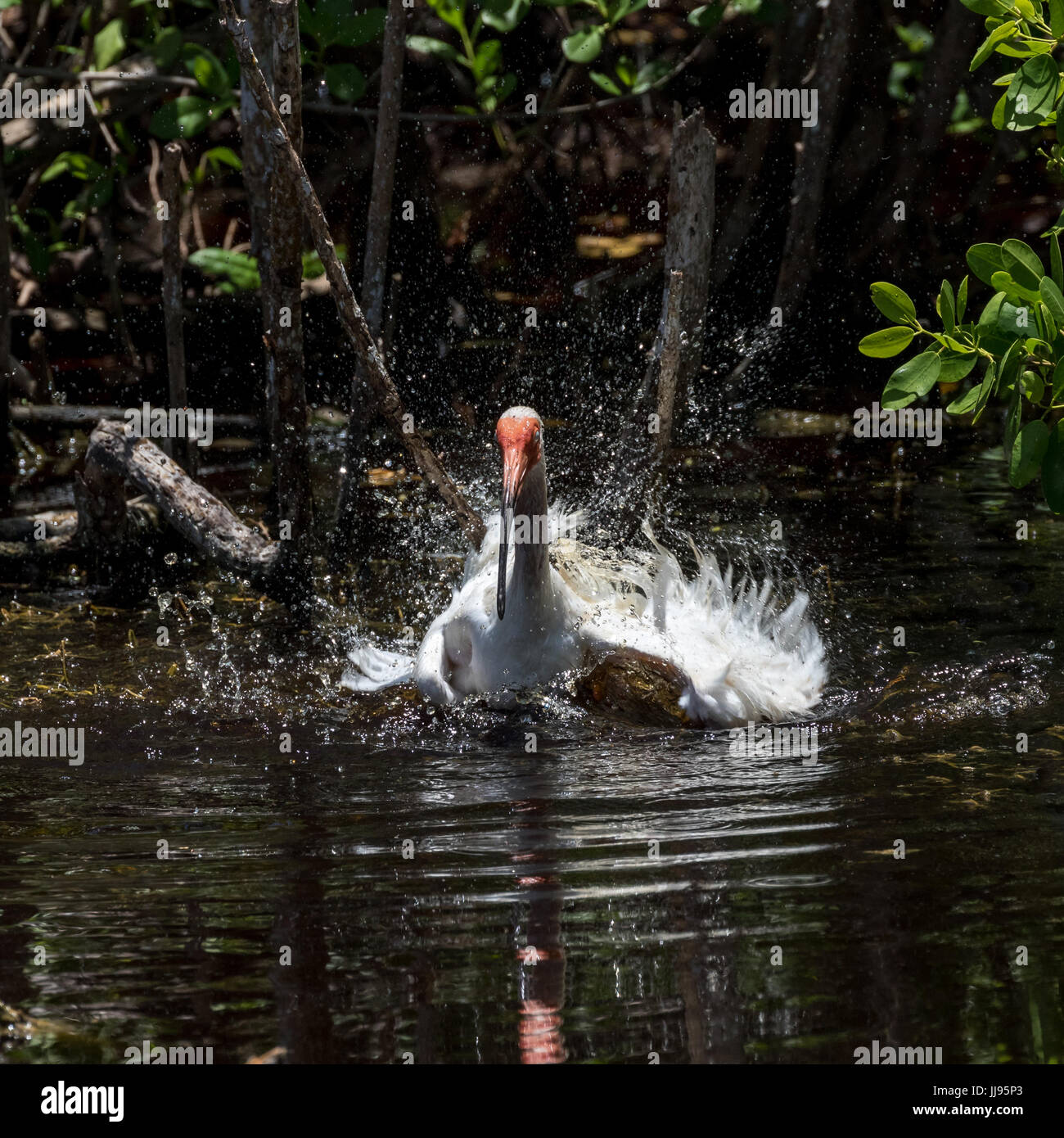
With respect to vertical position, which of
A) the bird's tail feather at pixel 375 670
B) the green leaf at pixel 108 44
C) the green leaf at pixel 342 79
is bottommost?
the bird's tail feather at pixel 375 670

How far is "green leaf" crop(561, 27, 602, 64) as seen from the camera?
8.12 metres

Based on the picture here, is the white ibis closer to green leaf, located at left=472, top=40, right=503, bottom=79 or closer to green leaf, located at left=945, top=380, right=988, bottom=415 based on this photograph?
green leaf, located at left=945, top=380, right=988, bottom=415

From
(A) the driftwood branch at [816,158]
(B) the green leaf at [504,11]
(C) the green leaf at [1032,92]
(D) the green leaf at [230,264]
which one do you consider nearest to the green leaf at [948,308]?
(C) the green leaf at [1032,92]

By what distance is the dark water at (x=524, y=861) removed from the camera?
9.99 feet

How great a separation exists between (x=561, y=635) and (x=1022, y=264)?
2.20 meters

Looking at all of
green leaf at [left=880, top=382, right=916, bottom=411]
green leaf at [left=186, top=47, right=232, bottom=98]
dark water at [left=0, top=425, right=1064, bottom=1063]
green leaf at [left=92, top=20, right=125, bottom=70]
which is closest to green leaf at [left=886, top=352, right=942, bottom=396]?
green leaf at [left=880, top=382, right=916, bottom=411]

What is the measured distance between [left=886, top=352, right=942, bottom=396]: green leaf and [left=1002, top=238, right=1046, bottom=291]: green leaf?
0.32m

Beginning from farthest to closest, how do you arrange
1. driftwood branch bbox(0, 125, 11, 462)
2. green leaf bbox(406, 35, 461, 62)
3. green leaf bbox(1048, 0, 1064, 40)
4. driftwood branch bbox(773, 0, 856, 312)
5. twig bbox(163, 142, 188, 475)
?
driftwood branch bbox(773, 0, 856, 312)
green leaf bbox(406, 35, 461, 62)
driftwood branch bbox(0, 125, 11, 462)
twig bbox(163, 142, 188, 475)
green leaf bbox(1048, 0, 1064, 40)

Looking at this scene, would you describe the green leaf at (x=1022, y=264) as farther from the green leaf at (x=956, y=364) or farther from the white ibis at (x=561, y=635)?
the white ibis at (x=561, y=635)

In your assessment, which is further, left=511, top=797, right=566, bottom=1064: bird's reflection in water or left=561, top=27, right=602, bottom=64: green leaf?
left=561, top=27, right=602, bottom=64: green leaf

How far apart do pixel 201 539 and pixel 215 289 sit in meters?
3.93

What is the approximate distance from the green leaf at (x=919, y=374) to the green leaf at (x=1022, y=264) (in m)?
0.32

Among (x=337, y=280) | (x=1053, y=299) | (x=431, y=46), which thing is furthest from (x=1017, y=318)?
(x=431, y=46)

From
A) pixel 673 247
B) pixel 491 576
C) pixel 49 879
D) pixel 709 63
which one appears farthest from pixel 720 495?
pixel 49 879
